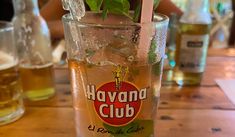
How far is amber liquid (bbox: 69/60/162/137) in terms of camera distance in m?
0.38

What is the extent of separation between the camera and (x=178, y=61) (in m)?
0.69

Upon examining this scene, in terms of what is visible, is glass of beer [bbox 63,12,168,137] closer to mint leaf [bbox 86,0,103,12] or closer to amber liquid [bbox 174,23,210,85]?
mint leaf [bbox 86,0,103,12]

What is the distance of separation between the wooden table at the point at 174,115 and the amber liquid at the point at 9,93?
2cm

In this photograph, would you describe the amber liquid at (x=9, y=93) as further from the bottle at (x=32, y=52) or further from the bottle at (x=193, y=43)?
the bottle at (x=193, y=43)

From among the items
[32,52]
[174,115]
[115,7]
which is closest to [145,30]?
[115,7]

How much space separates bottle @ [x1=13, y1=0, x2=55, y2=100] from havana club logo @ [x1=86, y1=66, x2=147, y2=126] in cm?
24

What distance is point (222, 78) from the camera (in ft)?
2.34

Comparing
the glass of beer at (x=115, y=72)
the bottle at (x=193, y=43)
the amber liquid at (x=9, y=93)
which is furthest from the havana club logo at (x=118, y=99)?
the bottle at (x=193, y=43)

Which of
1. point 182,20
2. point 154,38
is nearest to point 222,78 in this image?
point 182,20

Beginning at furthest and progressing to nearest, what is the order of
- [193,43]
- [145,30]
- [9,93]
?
[193,43] → [9,93] → [145,30]

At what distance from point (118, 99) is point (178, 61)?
1.10 feet

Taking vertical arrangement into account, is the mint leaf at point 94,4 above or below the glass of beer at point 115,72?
above

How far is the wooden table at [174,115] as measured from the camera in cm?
48

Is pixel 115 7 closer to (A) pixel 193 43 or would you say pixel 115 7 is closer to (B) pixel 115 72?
(B) pixel 115 72
